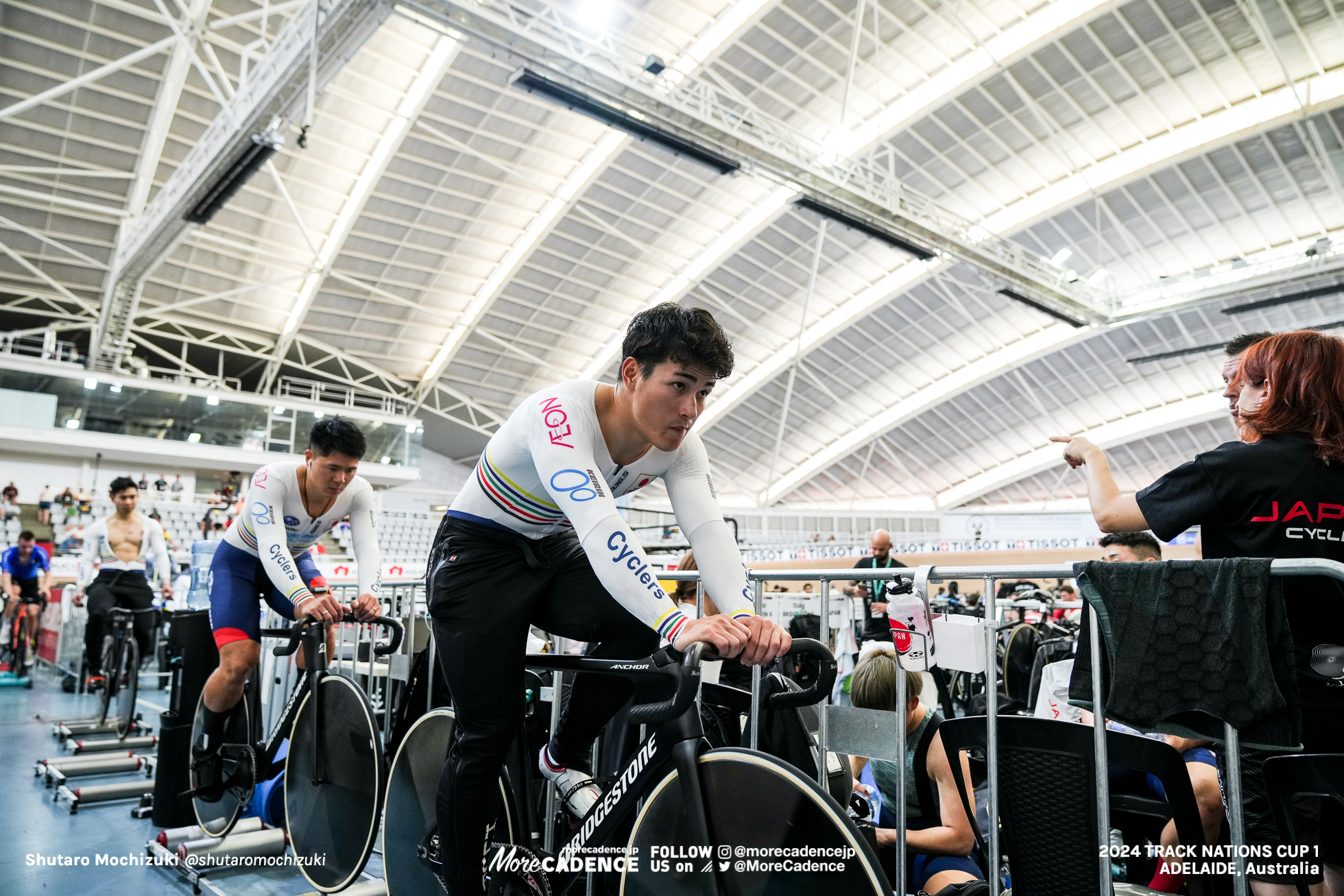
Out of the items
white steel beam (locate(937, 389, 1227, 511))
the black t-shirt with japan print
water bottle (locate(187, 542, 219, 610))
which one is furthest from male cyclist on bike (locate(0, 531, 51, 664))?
white steel beam (locate(937, 389, 1227, 511))

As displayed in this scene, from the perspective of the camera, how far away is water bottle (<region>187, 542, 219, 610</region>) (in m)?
6.97

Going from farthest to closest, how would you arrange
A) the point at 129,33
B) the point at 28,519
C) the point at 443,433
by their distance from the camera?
the point at 443,433, the point at 28,519, the point at 129,33

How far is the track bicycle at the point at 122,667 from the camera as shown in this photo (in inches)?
241

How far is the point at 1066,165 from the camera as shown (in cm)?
1966

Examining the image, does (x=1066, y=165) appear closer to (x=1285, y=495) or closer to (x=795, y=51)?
(x=795, y=51)

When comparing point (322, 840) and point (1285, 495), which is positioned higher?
point (1285, 495)

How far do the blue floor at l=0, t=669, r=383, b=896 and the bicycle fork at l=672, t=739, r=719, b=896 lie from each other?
249 cm

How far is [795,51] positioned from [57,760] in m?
17.4

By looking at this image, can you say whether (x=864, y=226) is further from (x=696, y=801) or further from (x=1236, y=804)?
(x=696, y=801)

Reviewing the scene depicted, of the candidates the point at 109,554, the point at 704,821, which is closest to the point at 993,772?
the point at 704,821

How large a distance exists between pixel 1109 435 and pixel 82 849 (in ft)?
106

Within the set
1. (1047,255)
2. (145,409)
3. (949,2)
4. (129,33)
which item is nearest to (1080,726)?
(949,2)

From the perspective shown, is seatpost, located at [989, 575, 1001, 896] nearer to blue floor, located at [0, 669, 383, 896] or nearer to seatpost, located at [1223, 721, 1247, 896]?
seatpost, located at [1223, 721, 1247, 896]

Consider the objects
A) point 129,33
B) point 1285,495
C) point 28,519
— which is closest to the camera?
point 1285,495
